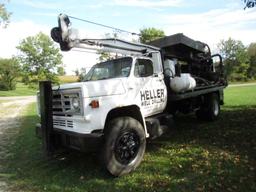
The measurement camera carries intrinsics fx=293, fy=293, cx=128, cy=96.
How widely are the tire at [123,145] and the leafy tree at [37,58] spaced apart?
42129mm

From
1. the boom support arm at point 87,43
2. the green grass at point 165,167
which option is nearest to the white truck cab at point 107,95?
the boom support arm at point 87,43

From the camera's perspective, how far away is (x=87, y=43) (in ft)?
22.7

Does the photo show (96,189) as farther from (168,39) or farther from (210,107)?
(210,107)

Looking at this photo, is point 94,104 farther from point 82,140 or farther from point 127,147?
point 127,147

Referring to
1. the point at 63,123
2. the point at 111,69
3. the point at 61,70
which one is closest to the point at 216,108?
the point at 111,69

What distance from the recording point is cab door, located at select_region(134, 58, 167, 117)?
6809mm

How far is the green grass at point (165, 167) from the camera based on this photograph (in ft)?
17.4

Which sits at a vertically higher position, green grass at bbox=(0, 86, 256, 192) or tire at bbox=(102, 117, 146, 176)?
tire at bbox=(102, 117, 146, 176)

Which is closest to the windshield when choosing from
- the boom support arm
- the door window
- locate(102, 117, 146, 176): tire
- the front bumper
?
the door window

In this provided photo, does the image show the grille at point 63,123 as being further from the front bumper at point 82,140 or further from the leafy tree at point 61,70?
the leafy tree at point 61,70

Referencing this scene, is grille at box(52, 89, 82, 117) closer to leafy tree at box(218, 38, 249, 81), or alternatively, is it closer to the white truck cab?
the white truck cab

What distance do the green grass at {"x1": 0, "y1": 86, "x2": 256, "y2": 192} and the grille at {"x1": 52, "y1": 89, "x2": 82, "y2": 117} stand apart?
3.63 feet

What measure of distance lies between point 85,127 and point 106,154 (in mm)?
655

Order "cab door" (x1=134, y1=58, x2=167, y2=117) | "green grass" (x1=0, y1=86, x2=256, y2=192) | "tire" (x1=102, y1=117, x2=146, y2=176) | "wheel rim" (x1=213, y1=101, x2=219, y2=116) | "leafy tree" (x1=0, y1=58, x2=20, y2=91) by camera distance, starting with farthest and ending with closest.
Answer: "leafy tree" (x1=0, y1=58, x2=20, y2=91)
"wheel rim" (x1=213, y1=101, x2=219, y2=116)
"cab door" (x1=134, y1=58, x2=167, y2=117)
"tire" (x1=102, y1=117, x2=146, y2=176)
"green grass" (x1=0, y1=86, x2=256, y2=192)
